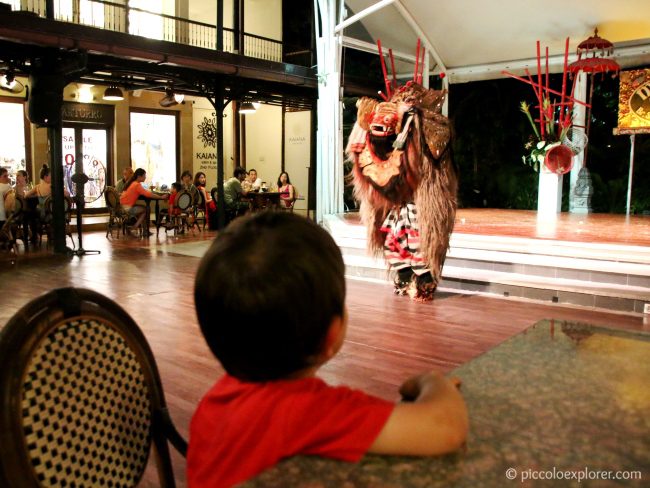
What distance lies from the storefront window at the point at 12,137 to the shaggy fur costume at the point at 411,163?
9.50m

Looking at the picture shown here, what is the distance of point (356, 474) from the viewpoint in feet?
2.46

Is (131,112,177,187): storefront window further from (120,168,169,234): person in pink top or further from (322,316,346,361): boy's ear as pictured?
(322,316,346,361): boy's ear

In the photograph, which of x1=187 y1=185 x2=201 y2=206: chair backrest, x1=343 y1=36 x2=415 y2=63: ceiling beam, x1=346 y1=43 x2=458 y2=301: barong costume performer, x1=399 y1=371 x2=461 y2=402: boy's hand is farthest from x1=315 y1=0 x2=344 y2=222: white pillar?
x1=399 y1=371 x2=461 y2=402: boy's hand

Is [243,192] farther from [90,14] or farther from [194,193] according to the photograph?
[90,14]

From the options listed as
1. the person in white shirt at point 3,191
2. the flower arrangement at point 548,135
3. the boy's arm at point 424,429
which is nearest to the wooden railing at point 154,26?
the person in white shirt at point 3,191

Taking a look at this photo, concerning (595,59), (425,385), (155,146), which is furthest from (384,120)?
(155,146)

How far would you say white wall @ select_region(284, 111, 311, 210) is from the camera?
14.1 meters

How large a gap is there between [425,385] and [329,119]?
751cm

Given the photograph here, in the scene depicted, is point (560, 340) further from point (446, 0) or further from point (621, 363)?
point (446, 0)

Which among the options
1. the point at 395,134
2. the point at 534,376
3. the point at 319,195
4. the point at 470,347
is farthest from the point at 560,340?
the point at 319,195

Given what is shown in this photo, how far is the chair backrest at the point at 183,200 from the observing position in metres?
10.1

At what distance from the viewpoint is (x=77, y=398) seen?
101 cm

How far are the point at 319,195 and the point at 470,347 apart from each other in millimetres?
5035

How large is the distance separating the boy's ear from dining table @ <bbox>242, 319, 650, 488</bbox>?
0.15 metres
